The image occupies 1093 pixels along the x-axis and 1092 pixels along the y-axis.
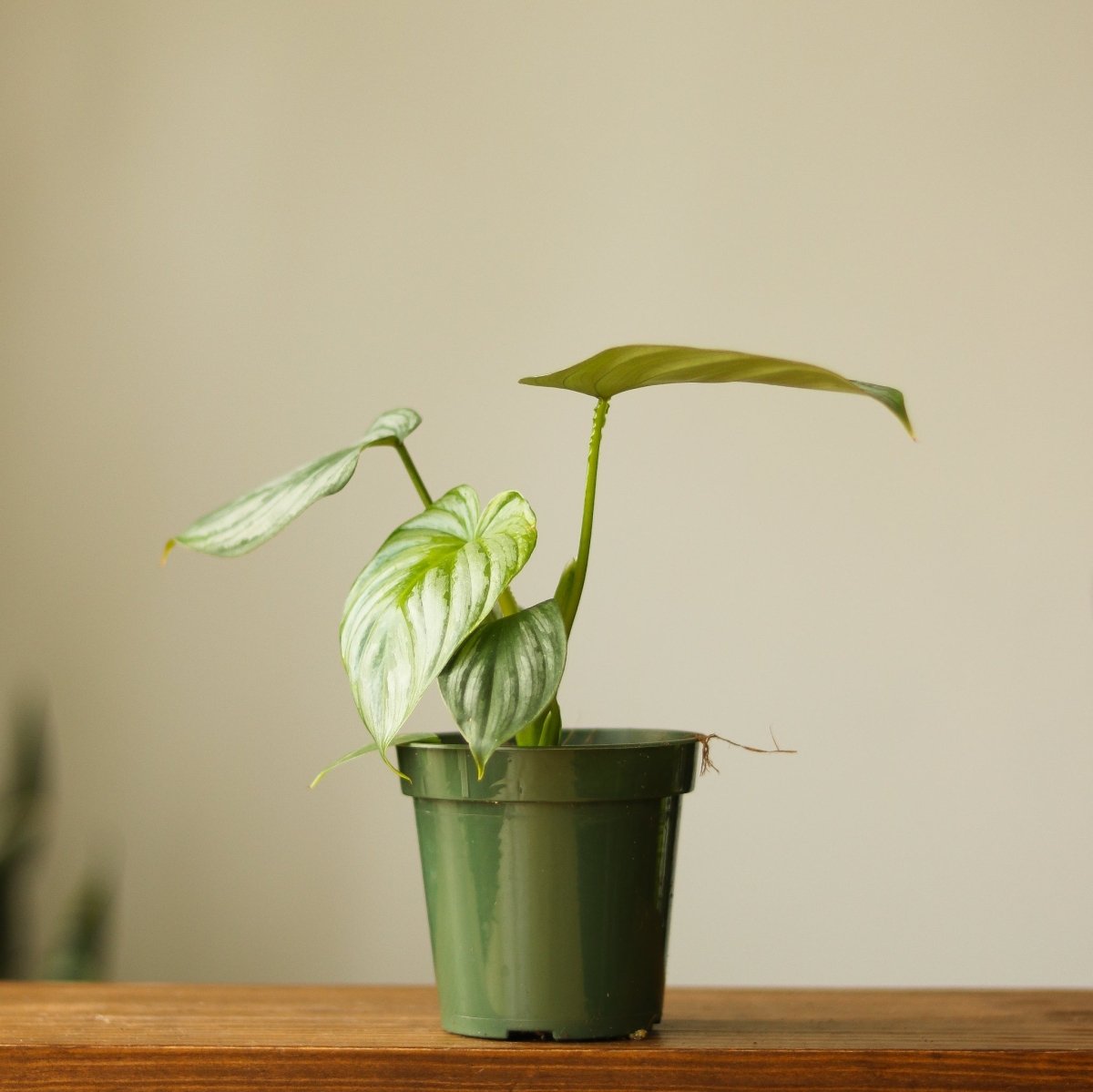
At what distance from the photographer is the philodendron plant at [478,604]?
54 cm

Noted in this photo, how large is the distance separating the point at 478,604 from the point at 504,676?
4 centimetres

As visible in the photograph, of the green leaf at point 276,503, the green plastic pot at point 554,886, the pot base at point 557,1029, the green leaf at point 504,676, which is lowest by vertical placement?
the pot base at point 557,1029

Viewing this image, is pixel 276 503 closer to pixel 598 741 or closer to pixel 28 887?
pixel 598 741

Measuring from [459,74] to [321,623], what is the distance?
0.84 metres

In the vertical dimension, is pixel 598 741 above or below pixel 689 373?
below

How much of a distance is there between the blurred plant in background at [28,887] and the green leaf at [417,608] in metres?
1.23

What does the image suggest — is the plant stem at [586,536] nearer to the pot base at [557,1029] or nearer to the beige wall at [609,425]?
the pot base at [557,1029]

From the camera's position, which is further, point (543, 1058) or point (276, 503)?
point (276, 503)

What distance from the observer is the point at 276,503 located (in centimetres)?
66

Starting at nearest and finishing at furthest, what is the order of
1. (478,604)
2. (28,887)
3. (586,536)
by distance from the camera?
(478,604), (586,536), (28,887)

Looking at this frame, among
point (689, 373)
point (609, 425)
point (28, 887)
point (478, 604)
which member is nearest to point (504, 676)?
point (478, 604)

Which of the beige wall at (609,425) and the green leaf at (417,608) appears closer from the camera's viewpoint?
the green leaf at (417,608)

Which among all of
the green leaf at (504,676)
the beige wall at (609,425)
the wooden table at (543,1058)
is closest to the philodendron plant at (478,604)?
the green leaf at (504,676)

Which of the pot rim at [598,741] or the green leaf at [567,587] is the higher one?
the green leaf at [567,587]
